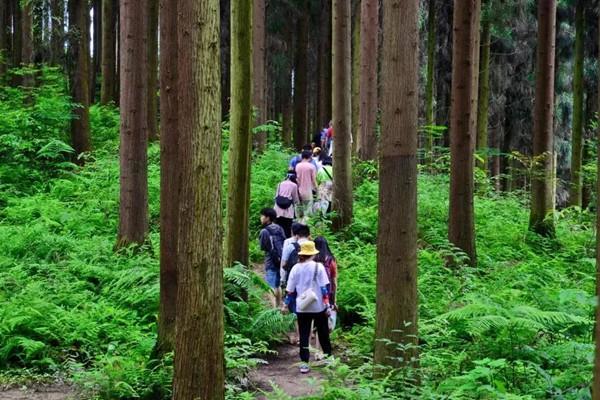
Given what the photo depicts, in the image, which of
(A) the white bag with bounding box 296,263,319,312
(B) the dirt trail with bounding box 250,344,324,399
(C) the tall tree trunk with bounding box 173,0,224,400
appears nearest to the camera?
(C) the tall tree trunk with bounding box 173,0,224,400

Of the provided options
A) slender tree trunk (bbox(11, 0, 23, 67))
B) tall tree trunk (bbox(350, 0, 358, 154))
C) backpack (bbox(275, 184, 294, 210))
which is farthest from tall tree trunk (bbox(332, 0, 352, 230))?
slender tree trunk (bbox(11, 0, 23, 67))

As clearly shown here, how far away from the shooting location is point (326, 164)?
17516 millimetres

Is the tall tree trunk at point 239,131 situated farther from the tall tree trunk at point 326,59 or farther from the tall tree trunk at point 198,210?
the tall tree trunk at point 326,59

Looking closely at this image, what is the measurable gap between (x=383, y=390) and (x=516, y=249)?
31.1 ft

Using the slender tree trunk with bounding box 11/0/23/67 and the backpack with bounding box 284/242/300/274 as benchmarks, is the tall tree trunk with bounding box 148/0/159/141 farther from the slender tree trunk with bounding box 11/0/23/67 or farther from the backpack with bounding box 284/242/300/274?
the backpack with bounding box 284/242/300/274

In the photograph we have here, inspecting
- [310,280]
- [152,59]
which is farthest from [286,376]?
[152,59]

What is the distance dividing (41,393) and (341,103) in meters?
8.50

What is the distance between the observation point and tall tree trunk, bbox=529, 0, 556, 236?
1470 centimetres

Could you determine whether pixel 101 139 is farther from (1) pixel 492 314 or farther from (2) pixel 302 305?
(1) pixel 492 314

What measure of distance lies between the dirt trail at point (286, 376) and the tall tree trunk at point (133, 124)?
4205 mm

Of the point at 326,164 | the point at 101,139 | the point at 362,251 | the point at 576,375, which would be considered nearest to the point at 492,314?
the point at 576,375

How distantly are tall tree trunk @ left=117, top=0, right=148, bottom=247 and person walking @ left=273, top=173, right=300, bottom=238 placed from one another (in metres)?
2.48

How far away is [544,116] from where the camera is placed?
48.5ft

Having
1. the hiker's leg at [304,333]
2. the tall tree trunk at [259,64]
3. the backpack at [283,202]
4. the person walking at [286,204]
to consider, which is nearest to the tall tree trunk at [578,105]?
the tall tree trunk at [259,64]
